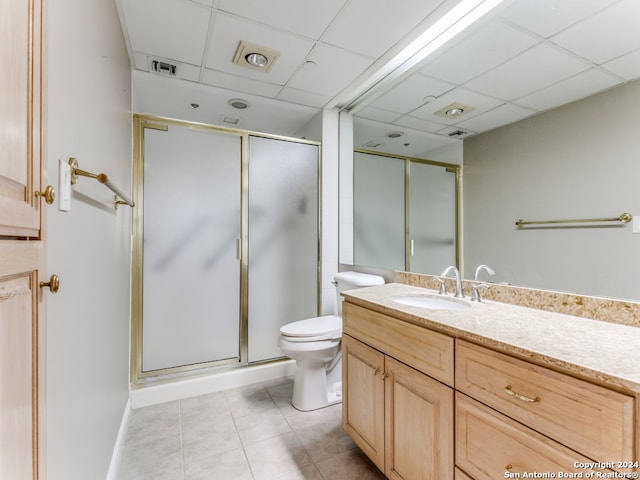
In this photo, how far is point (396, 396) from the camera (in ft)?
4.06

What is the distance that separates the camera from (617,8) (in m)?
Answer: 1.14

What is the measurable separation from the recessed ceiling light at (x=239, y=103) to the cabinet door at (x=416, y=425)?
2.28 m

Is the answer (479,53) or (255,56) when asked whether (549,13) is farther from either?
(255,56)

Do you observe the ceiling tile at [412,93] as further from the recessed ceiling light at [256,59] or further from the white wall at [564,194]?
the recessed ceiling light at [256,59]

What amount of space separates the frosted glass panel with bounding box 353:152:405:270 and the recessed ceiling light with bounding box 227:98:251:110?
1.05 metres

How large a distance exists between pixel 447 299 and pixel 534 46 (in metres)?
1.31

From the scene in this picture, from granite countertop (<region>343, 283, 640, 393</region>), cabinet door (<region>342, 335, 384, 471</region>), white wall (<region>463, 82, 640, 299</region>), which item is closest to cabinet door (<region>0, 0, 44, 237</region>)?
granite countertop (<region>343, 283, 640, 393</region>)

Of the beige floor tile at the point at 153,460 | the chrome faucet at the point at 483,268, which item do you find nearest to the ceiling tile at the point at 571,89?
the chrome faucet at the point at 483,268

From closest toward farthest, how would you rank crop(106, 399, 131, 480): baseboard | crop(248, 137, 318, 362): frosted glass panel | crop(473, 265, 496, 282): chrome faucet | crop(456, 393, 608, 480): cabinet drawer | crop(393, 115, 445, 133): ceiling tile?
crop(456, 393, 608, 480): cabinet drawer < crop(106, 399, 131, 480): baseboard < crop(473, 265, 496, 282): chrome faucet < crop(393, 115, 445, 133): ceiling tile < crop(248, 137, 318, 362): frosted glass panel

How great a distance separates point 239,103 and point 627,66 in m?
2.38

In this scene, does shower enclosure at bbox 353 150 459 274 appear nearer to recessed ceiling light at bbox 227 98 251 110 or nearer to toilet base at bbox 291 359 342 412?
toilet base at bbox 291 359 342 412

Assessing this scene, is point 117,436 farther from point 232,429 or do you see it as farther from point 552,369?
point 552,369

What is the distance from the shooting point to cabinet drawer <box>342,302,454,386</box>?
41.0 inches

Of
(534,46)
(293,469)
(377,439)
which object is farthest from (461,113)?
(293,469)
